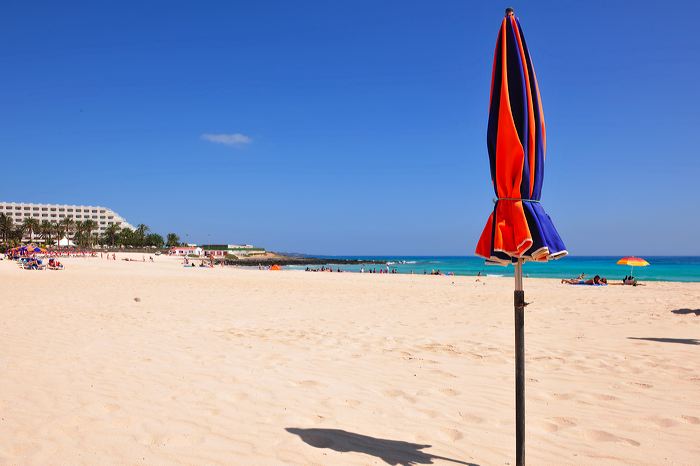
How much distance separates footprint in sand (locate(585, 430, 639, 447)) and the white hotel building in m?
180

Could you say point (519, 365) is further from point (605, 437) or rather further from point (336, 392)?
point (336, 392)

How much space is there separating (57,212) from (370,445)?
635ft

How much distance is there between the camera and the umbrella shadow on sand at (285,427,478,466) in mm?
3438

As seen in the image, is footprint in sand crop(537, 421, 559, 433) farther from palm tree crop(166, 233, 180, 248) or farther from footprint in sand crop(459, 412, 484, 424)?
palm tree crop(166, 233, 180, 248)

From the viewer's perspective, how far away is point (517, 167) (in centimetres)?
296

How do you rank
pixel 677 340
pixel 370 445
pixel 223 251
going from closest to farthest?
pixel 370 445 < pixel 677 340 < pixel 223 251

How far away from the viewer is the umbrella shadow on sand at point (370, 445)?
344 centimetres

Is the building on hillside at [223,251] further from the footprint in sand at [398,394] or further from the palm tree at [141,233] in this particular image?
the footprint in sand at [398,394]

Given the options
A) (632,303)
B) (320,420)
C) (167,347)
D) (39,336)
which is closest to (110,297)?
(39,336)

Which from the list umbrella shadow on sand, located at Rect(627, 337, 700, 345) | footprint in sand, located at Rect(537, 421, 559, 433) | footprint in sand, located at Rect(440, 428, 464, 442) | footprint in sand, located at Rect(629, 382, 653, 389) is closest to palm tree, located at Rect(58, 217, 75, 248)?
umbrella shadow on sand, located at Rect(627, 337, 700, 345)

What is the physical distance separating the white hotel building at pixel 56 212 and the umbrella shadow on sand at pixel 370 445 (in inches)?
7038

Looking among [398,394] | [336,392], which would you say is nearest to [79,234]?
[336,392]

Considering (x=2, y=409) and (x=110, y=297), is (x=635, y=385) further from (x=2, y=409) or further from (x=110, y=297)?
(x=110, y=297)

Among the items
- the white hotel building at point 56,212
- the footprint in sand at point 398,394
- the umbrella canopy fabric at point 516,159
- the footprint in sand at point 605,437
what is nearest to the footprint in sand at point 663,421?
the footprint in sand at point 605,437
